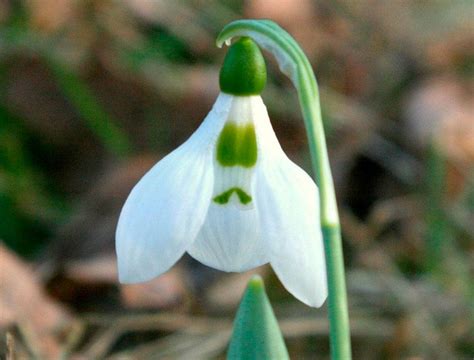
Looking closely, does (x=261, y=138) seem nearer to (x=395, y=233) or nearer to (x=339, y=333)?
(x=339, y=333)

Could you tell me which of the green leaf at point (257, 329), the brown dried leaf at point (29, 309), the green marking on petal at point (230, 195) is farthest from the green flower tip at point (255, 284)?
the brown dried leaf at point (29, 309)

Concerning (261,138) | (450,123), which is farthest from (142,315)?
(450,123)

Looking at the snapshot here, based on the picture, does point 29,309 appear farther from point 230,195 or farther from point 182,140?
point 182,140

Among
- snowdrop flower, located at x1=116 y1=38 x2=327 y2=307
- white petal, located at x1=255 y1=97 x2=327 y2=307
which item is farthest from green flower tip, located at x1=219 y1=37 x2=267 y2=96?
white petal, located at x1=255 y1=97 x2=327 y2=307

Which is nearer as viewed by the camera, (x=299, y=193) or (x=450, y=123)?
(x=299, y=193)

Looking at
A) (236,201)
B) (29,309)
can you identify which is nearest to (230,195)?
(236,201)

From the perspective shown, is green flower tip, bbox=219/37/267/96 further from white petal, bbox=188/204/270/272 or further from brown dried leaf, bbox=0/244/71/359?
brown dried leaf, bbox=0/244/71/359
